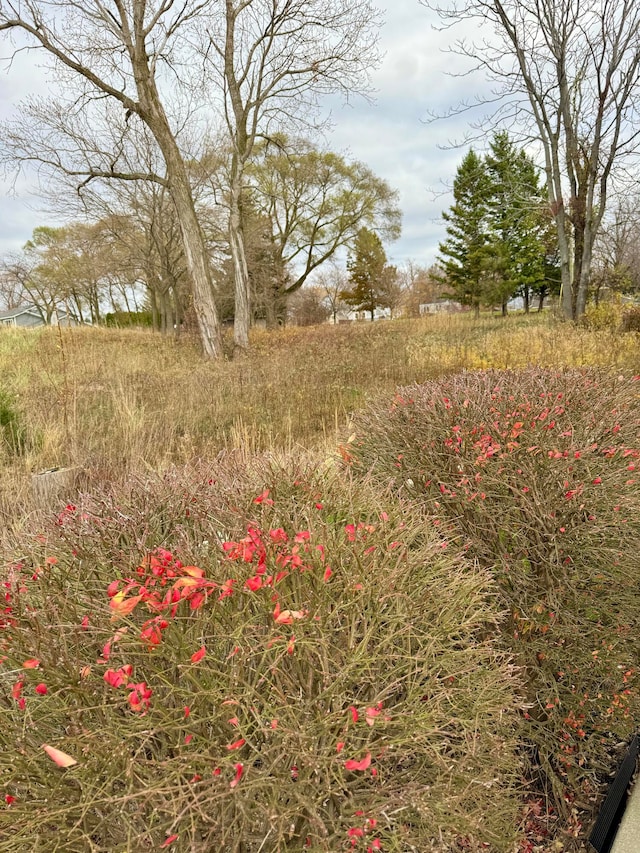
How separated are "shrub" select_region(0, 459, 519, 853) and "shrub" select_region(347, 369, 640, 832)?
2.12ft

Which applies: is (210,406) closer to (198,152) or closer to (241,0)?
(241,0)

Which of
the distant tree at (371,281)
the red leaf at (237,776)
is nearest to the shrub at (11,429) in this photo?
the red leaf at (237,776)

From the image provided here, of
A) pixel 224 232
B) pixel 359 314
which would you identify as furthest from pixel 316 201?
pixel 359 314

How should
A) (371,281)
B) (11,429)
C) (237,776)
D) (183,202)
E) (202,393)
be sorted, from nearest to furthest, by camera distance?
(237,776)
(11,429)
(202,393)
(183,202)
(371,281)

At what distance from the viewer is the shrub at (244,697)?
858mm

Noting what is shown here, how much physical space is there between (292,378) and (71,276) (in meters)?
22.7

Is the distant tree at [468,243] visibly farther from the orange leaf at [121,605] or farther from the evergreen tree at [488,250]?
the orange leaf at [121,605]

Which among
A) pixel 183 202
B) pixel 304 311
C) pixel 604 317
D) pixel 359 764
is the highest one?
pixel 183 202

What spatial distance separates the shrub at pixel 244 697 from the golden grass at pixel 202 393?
1.58 m

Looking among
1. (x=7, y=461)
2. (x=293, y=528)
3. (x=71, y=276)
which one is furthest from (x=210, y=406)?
(x=71, y=276)

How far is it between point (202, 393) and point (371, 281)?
3524 centimetres

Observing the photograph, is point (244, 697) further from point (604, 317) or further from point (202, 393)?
point (604, 317)

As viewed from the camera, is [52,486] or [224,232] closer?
[52,486]

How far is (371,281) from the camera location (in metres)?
39.0
